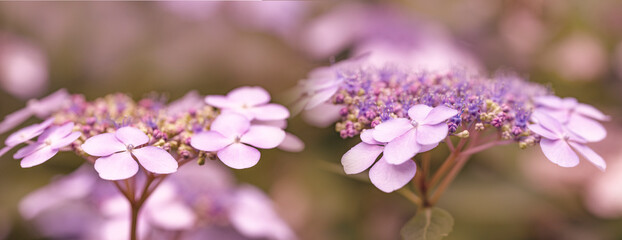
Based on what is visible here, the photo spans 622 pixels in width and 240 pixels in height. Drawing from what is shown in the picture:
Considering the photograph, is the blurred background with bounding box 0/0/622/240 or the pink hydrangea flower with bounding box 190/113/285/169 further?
the blurred background with bounding box 0/0/622/240

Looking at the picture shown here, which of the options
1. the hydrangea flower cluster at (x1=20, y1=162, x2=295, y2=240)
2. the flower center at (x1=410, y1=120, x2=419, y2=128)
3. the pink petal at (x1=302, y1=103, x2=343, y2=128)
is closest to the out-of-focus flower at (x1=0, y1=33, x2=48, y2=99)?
the hydrangea flower cluster at (x1=20, y1=162, x2=295, y2=240)

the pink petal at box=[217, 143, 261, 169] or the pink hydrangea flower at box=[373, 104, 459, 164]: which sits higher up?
the pink hydrangea flower at box=[373, 104, 459, 164]

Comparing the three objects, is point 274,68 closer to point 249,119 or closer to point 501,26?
point 501,26

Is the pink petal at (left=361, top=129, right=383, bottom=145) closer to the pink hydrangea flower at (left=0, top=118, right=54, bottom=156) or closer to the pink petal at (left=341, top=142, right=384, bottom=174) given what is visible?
the pink petal at (left=341, top=142, right=384, bottom=174)

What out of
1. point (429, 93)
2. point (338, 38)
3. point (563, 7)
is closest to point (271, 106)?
point (429, 93)

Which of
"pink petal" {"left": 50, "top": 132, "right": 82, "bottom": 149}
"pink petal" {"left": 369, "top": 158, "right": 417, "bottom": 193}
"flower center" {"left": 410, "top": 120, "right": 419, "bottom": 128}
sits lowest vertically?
"pink petal" {"left": 50, "top": 132, "right": 82, "bottom": 149}

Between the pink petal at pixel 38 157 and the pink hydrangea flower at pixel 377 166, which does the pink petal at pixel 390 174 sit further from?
the pink petal at pixel 38 157

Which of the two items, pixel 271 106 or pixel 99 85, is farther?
pixel 99 85
